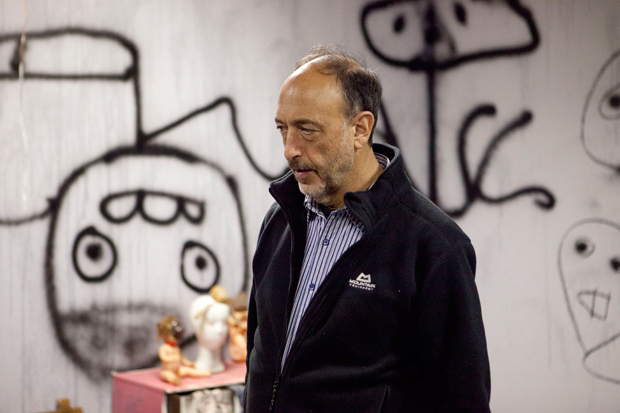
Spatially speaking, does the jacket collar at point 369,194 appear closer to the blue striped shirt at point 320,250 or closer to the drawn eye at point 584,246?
the blue striped shirt at point 320,250

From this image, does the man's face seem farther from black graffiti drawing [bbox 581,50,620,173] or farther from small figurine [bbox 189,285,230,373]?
black graffiti drawing [bbox 581,50,620,173]

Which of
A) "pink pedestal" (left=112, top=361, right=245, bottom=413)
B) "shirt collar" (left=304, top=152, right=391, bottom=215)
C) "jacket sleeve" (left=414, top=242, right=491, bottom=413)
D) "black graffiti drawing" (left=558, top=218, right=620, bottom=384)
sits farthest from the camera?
"black graffiti drawing" (left=558, top=218, right=620, bottom=384)

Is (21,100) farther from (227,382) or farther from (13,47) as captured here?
(227,382)

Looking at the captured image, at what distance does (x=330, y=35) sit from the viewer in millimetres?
3209

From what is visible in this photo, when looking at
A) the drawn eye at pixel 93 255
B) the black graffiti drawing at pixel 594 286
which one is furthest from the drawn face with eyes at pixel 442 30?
the drawn eye at pixel 93 255

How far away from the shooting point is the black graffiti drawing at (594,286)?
3516mm

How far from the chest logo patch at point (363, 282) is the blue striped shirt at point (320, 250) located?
8cm

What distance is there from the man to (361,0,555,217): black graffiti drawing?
1.87 metres

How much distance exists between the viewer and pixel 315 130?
4.79 ft

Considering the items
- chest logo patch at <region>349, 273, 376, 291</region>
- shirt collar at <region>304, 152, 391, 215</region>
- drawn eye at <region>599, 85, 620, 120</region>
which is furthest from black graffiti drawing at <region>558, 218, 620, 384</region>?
chest logo patch at <region>349, 273, 376, 291</region>

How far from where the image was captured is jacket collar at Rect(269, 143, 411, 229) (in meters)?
1.44

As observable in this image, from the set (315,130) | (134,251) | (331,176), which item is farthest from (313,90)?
(134,251)

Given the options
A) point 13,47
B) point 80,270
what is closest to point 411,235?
point 80,270

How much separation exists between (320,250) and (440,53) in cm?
218
